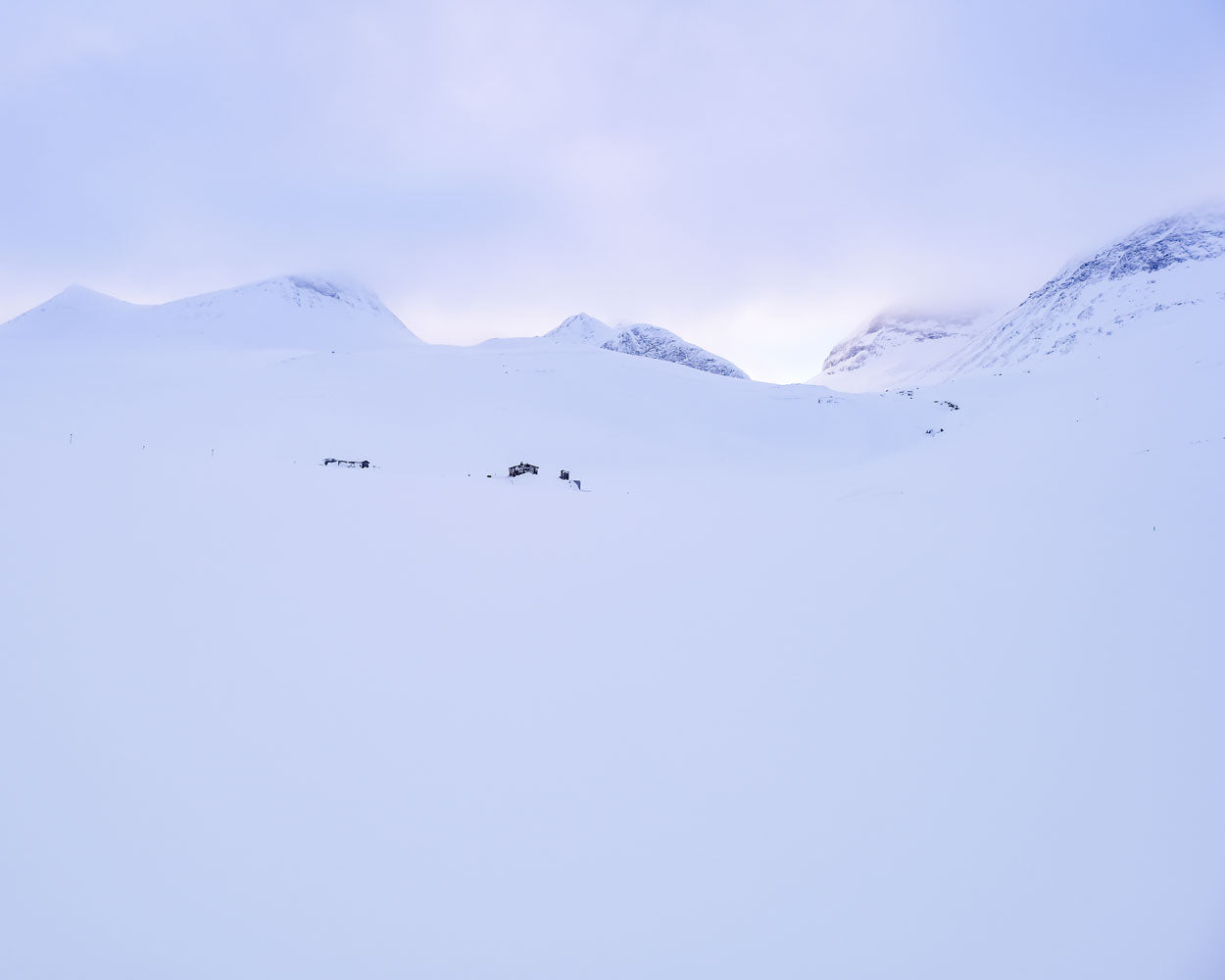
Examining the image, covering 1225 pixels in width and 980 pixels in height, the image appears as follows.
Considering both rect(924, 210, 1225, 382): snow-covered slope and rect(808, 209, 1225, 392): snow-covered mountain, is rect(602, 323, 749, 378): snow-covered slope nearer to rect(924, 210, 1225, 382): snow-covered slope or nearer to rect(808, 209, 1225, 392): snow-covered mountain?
rect(808, 209, 1225, 392): snow-covered mountain

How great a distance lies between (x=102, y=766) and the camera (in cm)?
529

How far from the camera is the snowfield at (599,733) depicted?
15.1ft

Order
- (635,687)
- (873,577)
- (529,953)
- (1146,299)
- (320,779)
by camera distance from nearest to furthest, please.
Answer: (529,953), (320,779), (635,687), (873,577), (1146,299)

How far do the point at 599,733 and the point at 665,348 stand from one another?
13567cm

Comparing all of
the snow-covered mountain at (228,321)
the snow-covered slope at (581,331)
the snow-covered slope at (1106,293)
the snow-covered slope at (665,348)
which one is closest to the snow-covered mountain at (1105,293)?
the snow-covered slope at (1106,293)

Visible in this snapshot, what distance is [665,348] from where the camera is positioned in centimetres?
13738

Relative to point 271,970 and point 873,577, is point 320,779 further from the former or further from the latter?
point 873,577

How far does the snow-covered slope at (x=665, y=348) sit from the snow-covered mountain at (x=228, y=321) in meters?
50.6

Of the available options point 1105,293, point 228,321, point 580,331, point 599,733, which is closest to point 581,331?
point 580,331

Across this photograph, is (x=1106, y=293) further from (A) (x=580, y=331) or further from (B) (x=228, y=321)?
(B) (x=228, y=321)

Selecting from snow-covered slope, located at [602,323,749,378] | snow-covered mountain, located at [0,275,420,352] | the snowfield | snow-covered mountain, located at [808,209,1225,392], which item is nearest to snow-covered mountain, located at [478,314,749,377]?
snow-covered slope, located at [602,323,749,378]

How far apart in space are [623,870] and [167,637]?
5780mm

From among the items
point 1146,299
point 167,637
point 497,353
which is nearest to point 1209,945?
point 167,637

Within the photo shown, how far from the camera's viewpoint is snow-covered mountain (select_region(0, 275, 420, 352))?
3174 inches
